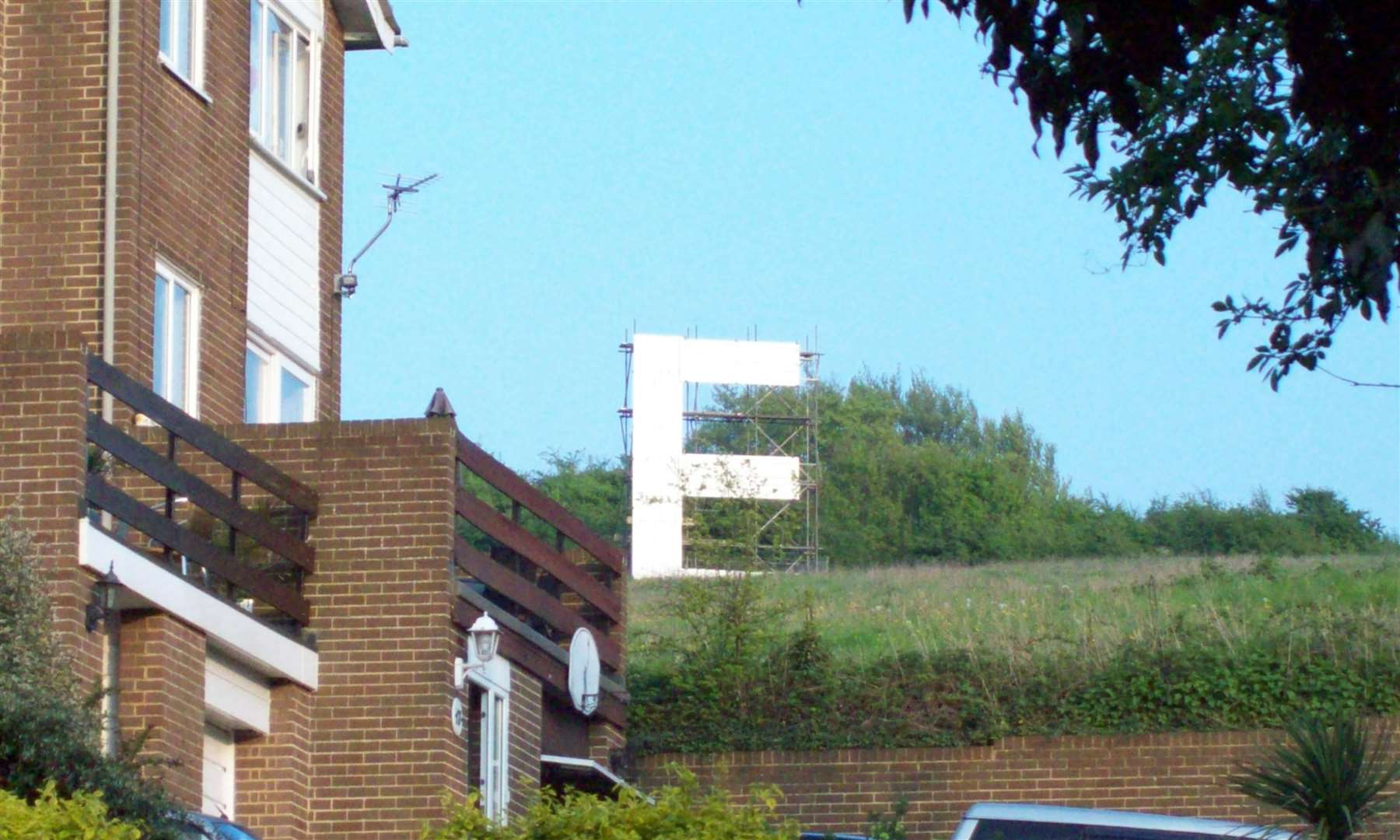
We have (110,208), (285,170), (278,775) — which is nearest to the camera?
(278,775)

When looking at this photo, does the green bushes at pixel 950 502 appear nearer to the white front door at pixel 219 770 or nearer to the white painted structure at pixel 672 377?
the white painted structure at pixel 672 377

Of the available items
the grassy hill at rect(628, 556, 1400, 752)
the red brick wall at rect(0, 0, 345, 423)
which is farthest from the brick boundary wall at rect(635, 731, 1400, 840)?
the red brick wall at rect(0, 0, 345, 423)

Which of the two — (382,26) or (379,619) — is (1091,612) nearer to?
(382,26)

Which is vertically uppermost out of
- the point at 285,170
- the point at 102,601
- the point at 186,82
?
the point at 186,82

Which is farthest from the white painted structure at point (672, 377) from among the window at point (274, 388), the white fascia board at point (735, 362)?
the window at point (274, 388)

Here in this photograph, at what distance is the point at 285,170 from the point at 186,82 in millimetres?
2094

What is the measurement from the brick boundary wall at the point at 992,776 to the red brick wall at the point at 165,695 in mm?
6456

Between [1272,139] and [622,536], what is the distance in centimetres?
6434

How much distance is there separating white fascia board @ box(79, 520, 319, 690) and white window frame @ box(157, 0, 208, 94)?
553 cm

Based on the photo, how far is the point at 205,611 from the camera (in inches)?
550

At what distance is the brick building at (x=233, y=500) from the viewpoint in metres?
13.4

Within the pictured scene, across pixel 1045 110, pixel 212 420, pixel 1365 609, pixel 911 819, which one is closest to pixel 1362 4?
pixel 1045 110

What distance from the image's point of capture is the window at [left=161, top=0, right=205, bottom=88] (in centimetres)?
1777

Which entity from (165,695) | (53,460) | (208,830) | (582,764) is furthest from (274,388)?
(208,830)
